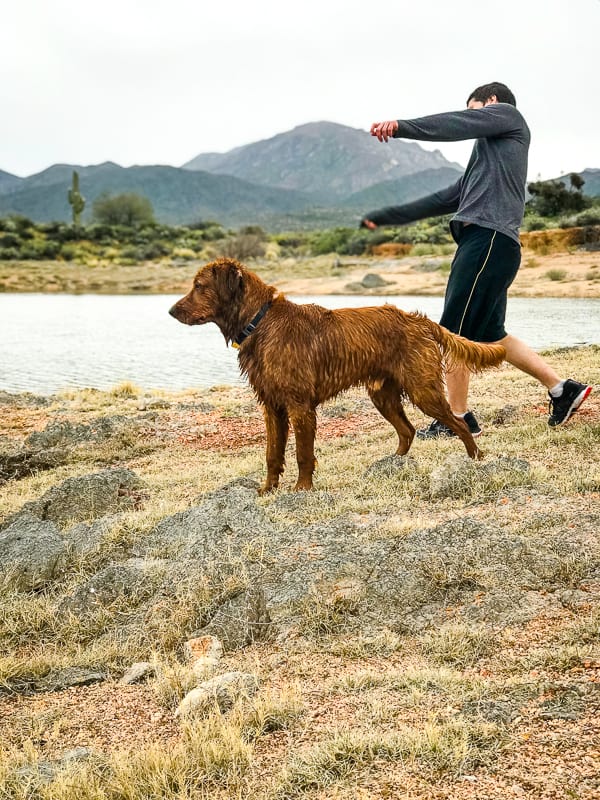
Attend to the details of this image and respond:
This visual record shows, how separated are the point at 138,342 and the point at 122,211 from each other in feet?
240

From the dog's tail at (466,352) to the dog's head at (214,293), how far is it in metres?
1.50

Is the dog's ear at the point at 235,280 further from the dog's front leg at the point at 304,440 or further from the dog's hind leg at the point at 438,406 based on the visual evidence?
the dog's hind leg at the point at 438,406

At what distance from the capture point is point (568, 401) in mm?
6363

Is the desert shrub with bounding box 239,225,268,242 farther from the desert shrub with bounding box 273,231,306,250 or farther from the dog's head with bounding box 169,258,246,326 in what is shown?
the dog's head with bounding box 169,258,246,326

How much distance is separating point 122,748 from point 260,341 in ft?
10.4

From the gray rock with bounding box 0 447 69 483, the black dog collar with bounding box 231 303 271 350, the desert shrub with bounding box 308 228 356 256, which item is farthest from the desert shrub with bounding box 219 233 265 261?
the black dog collar with bounding box 231 303 271 350

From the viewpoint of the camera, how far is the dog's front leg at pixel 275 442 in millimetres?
5586

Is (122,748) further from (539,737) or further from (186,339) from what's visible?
(186,339)

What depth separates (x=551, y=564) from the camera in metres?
3.57

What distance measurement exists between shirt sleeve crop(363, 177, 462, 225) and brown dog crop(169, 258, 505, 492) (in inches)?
26.7

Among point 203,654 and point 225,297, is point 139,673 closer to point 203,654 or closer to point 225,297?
point 203,654

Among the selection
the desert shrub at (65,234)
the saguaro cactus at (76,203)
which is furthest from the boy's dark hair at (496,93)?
the saguaro cactus at (76,203)

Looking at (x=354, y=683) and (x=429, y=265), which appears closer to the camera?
(x=354, y=683)

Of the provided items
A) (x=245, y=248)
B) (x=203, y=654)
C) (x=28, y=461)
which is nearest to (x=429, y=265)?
(x=245, y=248)
